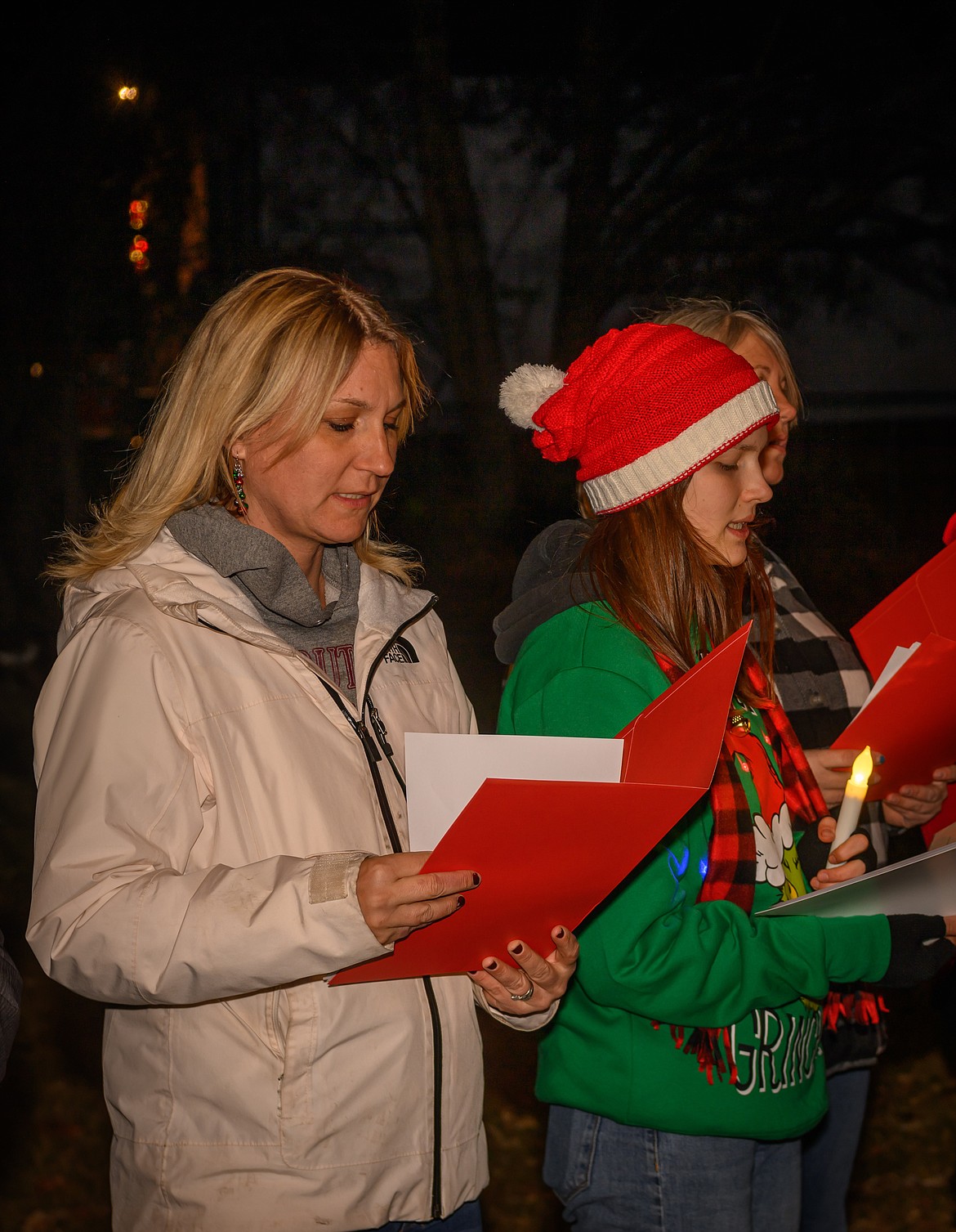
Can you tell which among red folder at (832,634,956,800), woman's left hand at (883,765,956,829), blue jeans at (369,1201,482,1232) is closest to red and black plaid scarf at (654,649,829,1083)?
red folder at (832,634,956,800)

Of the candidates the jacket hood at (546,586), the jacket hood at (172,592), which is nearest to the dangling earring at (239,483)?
the jacket hood at (172,592)

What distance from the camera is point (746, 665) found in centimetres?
172

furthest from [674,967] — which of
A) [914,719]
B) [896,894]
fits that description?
[914,719]

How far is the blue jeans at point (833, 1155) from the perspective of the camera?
2.00m

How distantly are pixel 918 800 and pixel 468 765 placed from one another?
1078 millimetres

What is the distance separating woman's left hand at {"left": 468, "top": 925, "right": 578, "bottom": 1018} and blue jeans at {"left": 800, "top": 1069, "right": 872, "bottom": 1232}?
34.0 inches

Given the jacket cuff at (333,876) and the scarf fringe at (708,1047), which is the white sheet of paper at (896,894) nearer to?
the scarf fringe at (708,1047)

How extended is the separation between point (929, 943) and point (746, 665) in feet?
1.53

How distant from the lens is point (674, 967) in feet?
4.59

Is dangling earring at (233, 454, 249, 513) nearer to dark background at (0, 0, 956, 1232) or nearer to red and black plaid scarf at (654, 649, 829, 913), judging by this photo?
red and black plaid scarf at (654, 649, 829, 913)

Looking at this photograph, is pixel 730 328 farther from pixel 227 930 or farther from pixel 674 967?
pixel 227 930

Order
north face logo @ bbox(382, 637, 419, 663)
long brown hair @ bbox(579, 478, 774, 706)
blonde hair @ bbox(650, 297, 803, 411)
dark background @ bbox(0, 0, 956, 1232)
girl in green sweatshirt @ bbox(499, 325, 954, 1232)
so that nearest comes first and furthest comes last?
girl in green sweatshirt @ bbox(499, 325, 954, 1232) < long brown hair @ bbox(579, 478, 774, 706) < north face logo @ bbox(382, 637, 419, 663) < blonde hair @ bbox(650, 297, 803, 411) < dark background @ bbox(0, 0, 956, 1232)

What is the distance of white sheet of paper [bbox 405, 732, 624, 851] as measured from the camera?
1183mm

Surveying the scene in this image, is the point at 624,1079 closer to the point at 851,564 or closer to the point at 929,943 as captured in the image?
the point at 929,943
